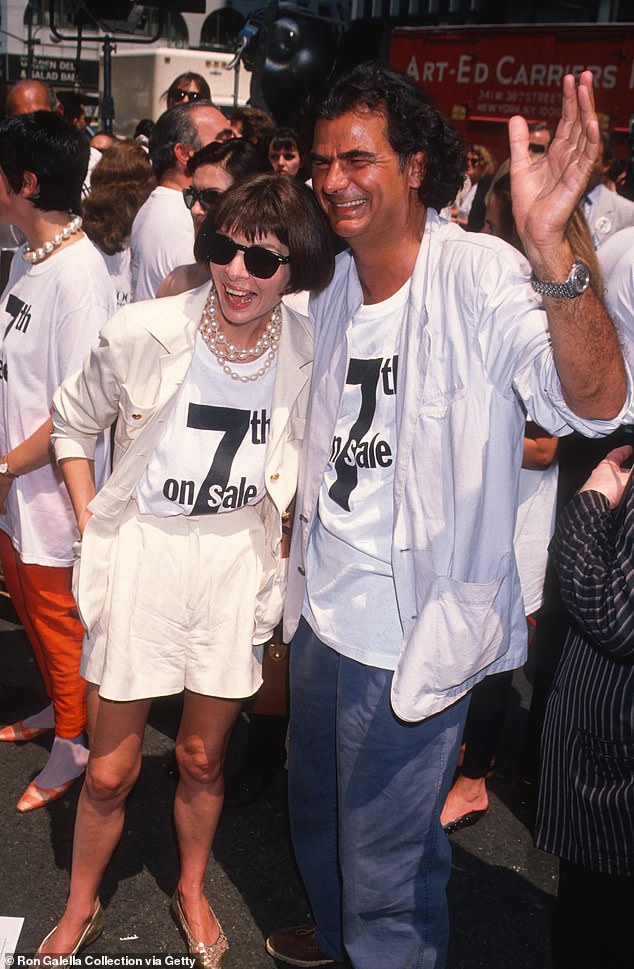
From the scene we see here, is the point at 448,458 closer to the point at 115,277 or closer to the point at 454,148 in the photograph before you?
the point at 454,148

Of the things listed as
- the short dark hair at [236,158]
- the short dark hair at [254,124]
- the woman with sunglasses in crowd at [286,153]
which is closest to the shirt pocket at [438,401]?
the short dark hair at [236,158]

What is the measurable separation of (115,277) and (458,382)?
317 cm

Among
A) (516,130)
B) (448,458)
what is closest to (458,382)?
(448,458)

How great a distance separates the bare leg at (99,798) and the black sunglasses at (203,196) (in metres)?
1.95

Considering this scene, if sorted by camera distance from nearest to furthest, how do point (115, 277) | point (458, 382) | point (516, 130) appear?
point (516, 130) < point (458, 382) < point (115, 277)

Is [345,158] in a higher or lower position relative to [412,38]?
lower

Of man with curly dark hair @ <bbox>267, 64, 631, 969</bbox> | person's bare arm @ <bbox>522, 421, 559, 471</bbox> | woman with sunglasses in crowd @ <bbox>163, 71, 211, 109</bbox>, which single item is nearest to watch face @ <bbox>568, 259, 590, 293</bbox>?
man with curly dark hair @ <bbox>267, 64, 631, 969</bbox>

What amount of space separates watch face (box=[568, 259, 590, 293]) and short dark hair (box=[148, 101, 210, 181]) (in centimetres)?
332

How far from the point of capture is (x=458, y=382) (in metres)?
1.93

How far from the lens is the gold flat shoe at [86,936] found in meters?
2.46

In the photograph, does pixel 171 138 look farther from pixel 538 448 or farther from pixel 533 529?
pixel 533 529

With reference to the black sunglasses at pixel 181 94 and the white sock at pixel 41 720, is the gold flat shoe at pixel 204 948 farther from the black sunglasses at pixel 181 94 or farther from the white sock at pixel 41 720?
the black sunglasses at pixel 181 94

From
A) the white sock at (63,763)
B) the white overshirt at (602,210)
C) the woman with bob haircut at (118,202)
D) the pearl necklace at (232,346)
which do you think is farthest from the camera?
the white overshirt at (602,210)

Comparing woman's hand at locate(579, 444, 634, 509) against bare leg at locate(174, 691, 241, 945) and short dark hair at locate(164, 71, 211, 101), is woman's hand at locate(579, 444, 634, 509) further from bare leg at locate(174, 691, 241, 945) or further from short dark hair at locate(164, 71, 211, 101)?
short dark hair at locate(164, 71, 211, 101)
